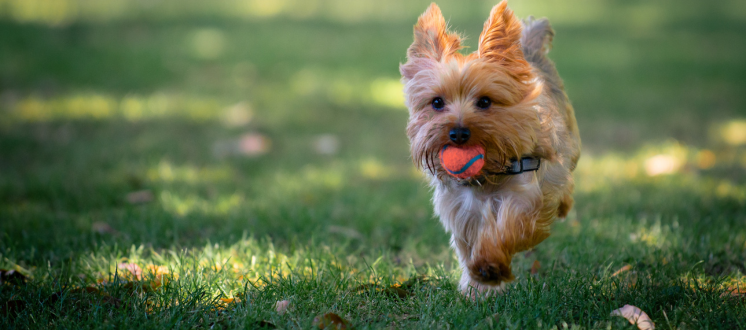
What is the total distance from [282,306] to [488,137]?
4.35 ft

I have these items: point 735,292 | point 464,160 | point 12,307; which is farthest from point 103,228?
point 735,292

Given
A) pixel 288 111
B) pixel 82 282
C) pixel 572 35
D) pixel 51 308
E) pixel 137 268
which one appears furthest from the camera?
pixel 572 35

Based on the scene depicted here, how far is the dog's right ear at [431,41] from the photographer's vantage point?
124 inches

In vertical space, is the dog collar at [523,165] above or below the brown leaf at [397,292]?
above

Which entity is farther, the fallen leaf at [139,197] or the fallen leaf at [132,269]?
the fallen leaf at [139,197]

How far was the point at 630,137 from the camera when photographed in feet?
24.5

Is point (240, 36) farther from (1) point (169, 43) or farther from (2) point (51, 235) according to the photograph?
(2) point (51, 235)

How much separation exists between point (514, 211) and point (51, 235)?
3.27 metres

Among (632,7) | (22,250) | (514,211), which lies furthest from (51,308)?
(632,7)

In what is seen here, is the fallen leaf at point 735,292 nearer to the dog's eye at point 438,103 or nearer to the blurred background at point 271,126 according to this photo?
the blurred background at point 271,126

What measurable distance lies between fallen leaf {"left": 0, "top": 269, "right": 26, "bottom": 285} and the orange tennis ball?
2.47 metres

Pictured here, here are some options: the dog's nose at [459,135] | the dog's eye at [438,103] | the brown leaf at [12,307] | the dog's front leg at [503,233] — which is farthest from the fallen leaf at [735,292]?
the brown leaf at [12,307]

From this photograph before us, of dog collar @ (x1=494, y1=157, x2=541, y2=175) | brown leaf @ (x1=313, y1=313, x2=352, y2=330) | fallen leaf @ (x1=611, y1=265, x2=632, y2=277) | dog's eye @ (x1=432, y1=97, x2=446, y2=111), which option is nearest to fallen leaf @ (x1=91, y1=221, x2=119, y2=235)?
brown leaf @ (x1=313, y1=313, x2=352, y2=330)

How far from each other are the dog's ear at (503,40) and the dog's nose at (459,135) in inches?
16.6
